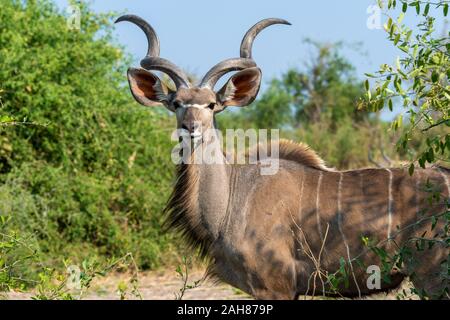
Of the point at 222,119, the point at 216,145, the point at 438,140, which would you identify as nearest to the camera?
A: the point at 438,140

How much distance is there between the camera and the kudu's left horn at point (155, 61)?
14.5 feet

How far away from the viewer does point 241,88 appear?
463cm

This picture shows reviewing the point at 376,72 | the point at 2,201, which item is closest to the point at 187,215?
the point at 376,72

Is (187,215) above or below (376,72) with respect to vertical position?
below

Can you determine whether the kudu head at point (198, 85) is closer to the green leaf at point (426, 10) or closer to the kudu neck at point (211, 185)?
the kudu neck at point (211, 185)

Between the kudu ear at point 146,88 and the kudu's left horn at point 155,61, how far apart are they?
0.06 metres

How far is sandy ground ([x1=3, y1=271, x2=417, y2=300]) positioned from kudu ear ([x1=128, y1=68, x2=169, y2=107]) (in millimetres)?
1544

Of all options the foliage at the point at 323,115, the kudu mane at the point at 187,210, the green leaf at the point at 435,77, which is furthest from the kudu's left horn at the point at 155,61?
the foliage at the point at 323,115

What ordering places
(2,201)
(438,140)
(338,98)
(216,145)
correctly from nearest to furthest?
(438,140) < (216,145) < (2,201) < (338,98)

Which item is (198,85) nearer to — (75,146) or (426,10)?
(426,10)

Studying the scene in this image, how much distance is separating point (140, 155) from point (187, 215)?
10.3ft

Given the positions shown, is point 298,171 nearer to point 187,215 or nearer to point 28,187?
point 187,215

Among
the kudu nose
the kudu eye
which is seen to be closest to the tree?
the kudu eye
